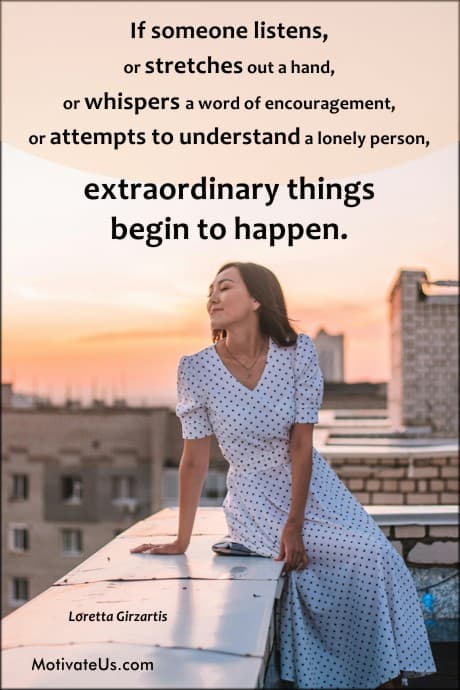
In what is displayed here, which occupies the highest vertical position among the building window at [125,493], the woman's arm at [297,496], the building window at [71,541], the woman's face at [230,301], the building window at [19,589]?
the woman's face at [230,301]

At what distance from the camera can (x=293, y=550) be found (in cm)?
312

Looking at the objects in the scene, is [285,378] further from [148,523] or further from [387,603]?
[148,523]

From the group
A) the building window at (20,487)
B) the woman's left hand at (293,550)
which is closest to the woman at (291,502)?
the woman's left hand at (293,550)

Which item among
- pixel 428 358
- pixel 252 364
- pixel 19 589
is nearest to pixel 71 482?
pixel 19 589

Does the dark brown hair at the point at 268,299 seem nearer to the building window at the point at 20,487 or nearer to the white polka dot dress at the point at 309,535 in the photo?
the white polka dot dress at the point at 309,535

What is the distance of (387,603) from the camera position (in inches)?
119

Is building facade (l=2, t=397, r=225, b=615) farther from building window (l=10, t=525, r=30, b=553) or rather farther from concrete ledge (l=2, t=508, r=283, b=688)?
concrete ledge (l=2, t=508, r=283, b=688)

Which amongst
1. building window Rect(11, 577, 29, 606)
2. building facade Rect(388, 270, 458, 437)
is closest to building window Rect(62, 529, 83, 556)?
building window Rect(11, 577, 29, 606)

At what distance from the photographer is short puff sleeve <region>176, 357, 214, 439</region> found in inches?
132

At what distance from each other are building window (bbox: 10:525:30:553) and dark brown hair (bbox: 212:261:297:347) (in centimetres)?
2926

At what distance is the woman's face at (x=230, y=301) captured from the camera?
332 centimetres

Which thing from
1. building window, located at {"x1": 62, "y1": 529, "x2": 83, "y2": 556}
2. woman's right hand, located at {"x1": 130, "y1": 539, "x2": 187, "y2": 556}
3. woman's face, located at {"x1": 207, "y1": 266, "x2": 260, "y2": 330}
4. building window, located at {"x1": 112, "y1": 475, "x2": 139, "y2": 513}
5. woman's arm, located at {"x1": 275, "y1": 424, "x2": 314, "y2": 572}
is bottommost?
building window, located at {"x1": 62, "y1": 529, "x2": 83, "y2": 556}

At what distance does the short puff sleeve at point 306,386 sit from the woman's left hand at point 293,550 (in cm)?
39

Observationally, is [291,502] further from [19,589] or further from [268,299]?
[19,589]
